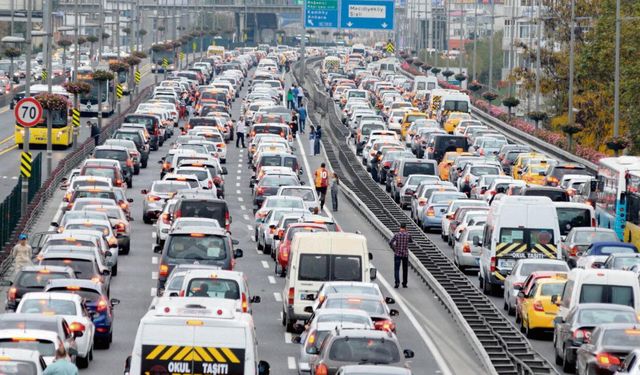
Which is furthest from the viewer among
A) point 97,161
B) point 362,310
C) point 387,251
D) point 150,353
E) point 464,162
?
point 464,162

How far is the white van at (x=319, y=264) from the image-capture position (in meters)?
36.0

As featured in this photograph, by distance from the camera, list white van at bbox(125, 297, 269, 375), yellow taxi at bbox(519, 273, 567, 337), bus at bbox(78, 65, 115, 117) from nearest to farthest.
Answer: white van at bbox(125, 297, 269, 375)
yellow taxi at bbox(519, 273, 567, 337)
bus at bbox(78, 65, 115, 117)

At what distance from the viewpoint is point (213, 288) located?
32.3 metres

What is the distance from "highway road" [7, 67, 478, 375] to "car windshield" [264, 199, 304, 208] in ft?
4.03

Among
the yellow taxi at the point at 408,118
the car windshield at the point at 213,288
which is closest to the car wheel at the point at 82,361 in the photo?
the car windshield at the point at 213,288

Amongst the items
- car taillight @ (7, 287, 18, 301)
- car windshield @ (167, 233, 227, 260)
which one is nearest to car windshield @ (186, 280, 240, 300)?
car taillight @ (7, 287, 18, 301)

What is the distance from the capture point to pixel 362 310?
3109 centimetres

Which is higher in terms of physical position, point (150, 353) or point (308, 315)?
point (150, 353)

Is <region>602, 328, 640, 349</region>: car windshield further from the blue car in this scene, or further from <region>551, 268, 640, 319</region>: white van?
the blue car

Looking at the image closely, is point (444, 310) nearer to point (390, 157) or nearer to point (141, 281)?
point (141, 281)

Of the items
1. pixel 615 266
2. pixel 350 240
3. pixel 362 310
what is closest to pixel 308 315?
pixel 350 240

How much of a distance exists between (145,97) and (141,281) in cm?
7330

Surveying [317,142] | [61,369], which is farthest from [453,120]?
[61,369]

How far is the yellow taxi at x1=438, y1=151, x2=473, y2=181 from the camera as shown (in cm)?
7062
